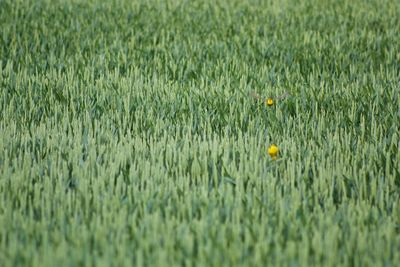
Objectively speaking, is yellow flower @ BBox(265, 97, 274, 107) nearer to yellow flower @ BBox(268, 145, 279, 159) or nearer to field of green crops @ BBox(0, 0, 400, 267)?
field of green crops @ BBox(0, 0, 400, 267)

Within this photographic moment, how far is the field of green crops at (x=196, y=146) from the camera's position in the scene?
210cm

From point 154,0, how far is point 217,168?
5.20 m

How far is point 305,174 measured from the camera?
269 cm

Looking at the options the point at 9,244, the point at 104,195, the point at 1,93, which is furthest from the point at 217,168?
the point at 1,93

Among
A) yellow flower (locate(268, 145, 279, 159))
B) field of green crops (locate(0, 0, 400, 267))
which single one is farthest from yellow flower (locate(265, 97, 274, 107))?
yellow flower (locate(268, 145, 279, 159))

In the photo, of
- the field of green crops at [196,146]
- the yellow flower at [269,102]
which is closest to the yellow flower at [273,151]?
the field of green crops at [196,146]

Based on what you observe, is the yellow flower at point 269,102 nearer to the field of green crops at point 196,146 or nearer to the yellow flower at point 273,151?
the field of green crops at point 196,146

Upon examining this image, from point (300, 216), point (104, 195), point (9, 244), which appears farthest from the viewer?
point (104, 195)

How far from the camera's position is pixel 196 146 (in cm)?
298

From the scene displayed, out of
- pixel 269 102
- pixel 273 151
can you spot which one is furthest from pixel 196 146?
pixel 269 102

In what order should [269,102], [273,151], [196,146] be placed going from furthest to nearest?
[269,102]
[196,146]
[273,151]

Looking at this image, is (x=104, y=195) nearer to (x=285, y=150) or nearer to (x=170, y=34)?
(x=285, y=150)

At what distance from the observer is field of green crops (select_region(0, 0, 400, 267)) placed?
82.8 inches

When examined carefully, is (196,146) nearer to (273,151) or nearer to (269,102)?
(273,151)
